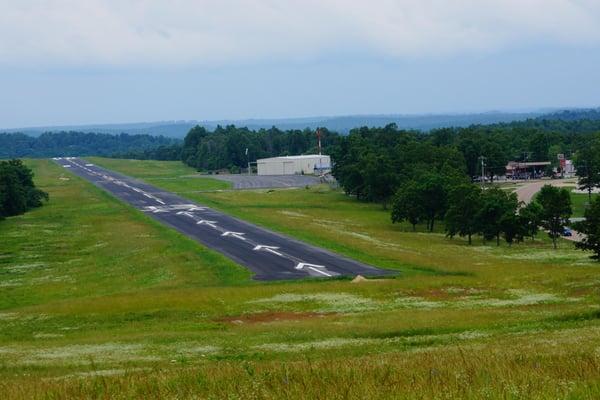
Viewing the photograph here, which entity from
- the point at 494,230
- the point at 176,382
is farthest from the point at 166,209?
the point at 176,382

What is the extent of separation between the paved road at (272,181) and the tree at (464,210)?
75603mm

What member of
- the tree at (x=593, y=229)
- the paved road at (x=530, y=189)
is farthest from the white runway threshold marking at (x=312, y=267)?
the paved road at (x=530, y=189)

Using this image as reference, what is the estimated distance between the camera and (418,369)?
16062mm

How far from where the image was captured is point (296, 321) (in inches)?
1565

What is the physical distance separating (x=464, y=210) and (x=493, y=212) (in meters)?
3.14

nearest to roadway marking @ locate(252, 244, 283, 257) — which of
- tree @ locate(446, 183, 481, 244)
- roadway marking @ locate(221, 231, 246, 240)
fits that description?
roadway marking @ locate(221, 231, 246, 240)

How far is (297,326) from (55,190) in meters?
123

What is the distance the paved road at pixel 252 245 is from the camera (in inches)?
2244

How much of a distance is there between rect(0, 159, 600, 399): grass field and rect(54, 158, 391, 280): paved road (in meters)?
2.00

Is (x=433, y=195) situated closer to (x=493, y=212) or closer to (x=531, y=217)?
(x=493, y=212)

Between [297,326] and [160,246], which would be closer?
[297,326]

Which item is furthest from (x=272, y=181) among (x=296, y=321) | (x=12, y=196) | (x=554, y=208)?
(x=296, y=321)

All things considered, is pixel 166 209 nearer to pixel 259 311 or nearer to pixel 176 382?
pixel 259 311

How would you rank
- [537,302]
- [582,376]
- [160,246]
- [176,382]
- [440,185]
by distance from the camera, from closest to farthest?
[582,376]
[176,382]
[537,302]
[160,246]
[440,185]
